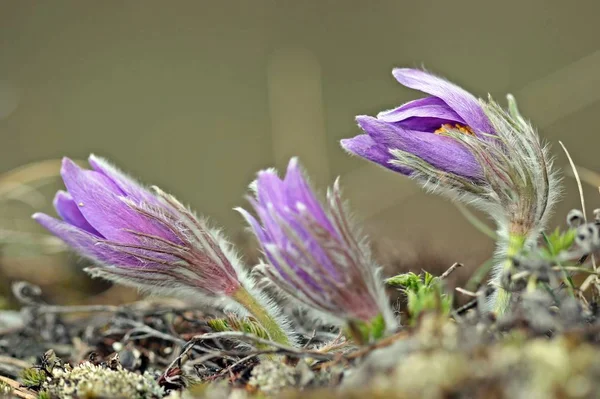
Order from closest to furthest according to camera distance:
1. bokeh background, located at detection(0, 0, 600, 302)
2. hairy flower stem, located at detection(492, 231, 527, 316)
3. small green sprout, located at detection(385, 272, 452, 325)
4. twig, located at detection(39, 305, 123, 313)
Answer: small green sprout, located at detection(385, 272, 452, 325)
hairy flower stem, located at detection(492, 231, 527, 316)
twig, located at detection(39, 305, 123, 313)
bokeh background, located at detection(0, 0, 600, 302)

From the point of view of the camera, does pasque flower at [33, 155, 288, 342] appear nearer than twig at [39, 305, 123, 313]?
Yes

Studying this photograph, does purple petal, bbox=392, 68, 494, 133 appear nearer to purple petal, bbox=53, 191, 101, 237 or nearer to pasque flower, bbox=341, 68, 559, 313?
pasque flower, bbox=341, 68, 559, 313

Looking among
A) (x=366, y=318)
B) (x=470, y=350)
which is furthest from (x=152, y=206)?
(x=470, y=350)

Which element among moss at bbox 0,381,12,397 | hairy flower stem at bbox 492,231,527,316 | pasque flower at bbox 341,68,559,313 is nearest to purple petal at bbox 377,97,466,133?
pasque flower at bbox 341,68,559,313

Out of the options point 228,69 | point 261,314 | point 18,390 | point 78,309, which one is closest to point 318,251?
point 261,314

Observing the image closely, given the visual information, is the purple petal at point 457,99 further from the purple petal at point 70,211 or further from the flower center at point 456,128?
the purple petal at point 70,211

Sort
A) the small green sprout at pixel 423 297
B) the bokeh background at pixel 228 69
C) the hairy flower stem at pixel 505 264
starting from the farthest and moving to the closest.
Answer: the bokeh background at pixel 228 69, the hairy flower stem at pixel 505 264, the small green sprout at pixel 423 297

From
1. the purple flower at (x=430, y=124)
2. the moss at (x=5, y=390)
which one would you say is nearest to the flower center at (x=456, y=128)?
the purple flower at (x=430, y=124)

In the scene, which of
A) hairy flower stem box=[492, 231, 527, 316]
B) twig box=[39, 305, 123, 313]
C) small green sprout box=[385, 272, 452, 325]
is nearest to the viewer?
small green sprout box=[385, 272, 452, 325]
